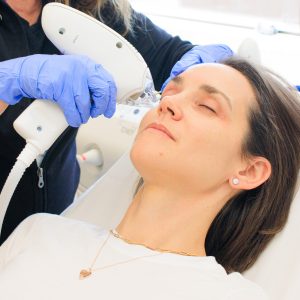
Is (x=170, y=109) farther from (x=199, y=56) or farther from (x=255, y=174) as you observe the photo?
(x=199, y=56)

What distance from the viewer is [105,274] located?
3.29 feet

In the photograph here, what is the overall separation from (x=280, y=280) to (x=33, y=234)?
2.12 feet

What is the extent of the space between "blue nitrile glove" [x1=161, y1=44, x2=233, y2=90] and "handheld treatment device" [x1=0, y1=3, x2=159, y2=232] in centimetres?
17

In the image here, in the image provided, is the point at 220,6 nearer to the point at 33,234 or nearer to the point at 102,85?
the point at 102,85

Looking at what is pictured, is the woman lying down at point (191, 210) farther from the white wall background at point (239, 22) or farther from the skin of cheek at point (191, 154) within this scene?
the white wall background at point (239, 22)

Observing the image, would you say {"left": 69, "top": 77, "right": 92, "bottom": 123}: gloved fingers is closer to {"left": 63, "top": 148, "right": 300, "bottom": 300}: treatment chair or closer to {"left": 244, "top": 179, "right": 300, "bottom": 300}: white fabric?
{"left": 63, "top": 148, "right": 300, "bottom": 300}: treatment chair

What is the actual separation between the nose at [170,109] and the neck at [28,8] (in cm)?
52

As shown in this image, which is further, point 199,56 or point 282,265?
point 199,56

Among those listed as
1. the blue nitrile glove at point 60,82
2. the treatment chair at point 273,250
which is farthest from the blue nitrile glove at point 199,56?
the treatment chair at point 273,250

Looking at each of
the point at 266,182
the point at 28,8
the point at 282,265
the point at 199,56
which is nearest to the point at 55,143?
the point at 28,8

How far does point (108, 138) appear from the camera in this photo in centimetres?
203

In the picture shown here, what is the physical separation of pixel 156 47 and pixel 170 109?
1.69 feet

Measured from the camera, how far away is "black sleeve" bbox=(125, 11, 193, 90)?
58.9 inches

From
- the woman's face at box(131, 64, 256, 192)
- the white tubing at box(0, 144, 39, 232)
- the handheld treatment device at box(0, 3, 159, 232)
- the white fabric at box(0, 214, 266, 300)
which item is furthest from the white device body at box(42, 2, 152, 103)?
the white fabric at box(0, 214, 266, 300)
